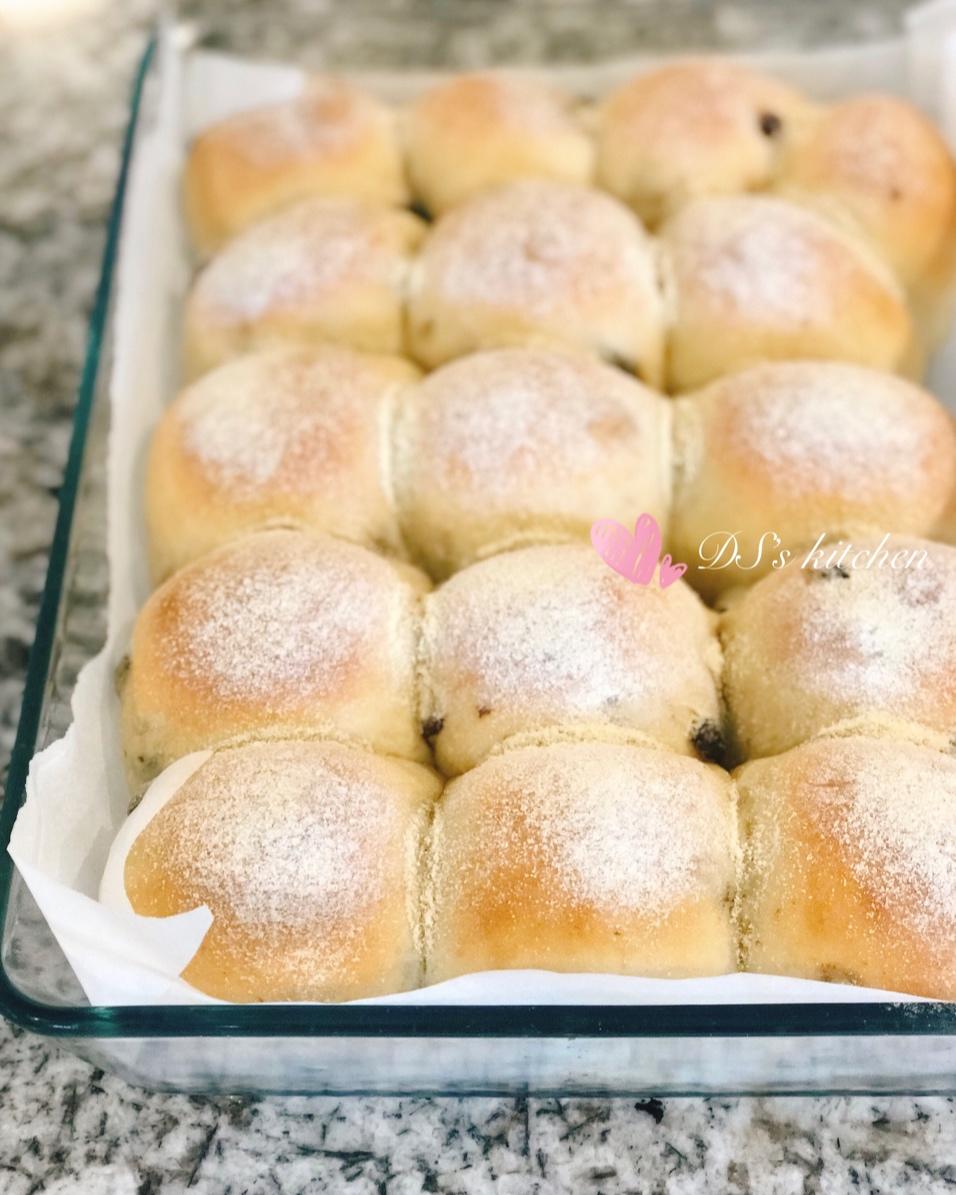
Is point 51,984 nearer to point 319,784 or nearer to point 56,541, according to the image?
point 319,784

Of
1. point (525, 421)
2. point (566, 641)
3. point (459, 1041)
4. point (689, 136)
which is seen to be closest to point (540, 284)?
point (525, 421)

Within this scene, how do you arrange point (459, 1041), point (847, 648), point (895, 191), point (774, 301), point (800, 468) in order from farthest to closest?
point (895, 191), point (774, 301), point (800, 468), point (847, 648), point (459, 1041)

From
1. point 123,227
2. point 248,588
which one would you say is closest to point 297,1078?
point 248,588

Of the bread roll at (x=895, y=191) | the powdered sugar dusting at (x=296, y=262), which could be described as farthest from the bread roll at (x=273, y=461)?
the bread roll at (x=895, y=191)

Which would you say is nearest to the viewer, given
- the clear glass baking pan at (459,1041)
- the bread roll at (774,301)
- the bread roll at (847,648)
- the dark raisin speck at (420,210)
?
the clear glass baking pan at (459,1041)

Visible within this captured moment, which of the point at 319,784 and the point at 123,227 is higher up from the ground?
the point at 123,227

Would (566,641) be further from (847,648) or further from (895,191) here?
(895,191)

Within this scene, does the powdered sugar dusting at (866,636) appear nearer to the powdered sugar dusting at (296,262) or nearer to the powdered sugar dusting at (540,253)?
the powdered sugar dusting at (540,253)
